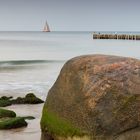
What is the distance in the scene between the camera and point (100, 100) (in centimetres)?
709

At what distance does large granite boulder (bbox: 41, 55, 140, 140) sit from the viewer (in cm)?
706

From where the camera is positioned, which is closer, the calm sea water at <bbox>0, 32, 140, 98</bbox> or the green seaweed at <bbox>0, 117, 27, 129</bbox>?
the green seaweed at <bbox>0, 117, 27, 129</bbox>

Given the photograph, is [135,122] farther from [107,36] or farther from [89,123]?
[107,36]

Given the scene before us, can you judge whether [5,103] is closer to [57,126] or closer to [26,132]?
[26,132]

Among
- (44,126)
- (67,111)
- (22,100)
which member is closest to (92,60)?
(67,111)

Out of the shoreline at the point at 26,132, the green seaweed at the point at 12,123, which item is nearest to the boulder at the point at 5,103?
the shoreline at the point at 26,132

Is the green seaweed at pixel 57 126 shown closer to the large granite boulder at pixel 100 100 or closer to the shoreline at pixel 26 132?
the large granite boulder at pixel 100 100

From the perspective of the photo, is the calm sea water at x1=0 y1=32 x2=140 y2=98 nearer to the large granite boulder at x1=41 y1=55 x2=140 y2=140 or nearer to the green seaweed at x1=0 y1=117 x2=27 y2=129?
the green seaweed at x1=0 y1=117 x2=27 y2=129

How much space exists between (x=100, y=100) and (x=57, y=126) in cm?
116

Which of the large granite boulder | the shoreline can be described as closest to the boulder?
the shoreline

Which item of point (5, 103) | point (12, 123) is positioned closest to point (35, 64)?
point (5, 103)

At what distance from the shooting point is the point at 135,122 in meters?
7.22

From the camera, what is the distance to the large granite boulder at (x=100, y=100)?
7.06 metres

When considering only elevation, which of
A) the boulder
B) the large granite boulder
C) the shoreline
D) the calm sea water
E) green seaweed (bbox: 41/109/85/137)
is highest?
the large granite boulder
